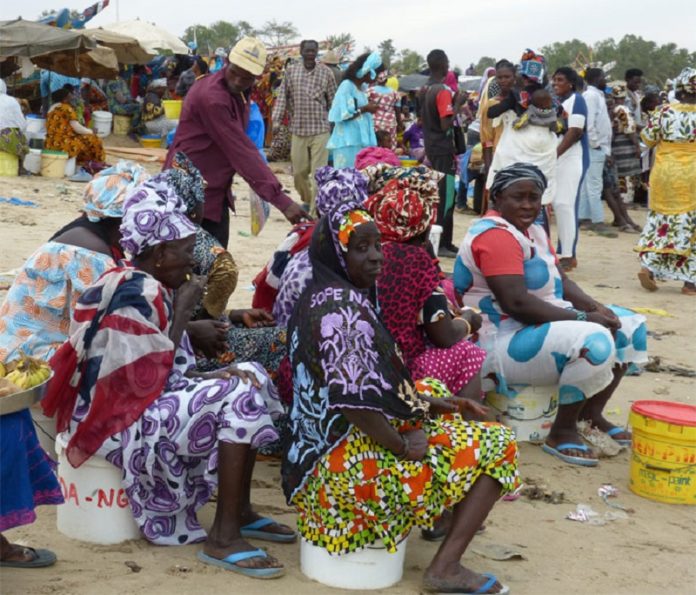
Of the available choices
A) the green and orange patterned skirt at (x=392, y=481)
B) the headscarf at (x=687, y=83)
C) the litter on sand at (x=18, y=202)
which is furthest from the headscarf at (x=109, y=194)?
the litter on sand at (x=18, y=202)

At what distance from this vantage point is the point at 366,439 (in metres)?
3.25

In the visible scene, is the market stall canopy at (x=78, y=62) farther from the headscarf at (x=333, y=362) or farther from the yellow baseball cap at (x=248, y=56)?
the headscarf at (x=333, y=362)

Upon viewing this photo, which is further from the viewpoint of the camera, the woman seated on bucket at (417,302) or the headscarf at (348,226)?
the woman seated on bucket at (417,302)

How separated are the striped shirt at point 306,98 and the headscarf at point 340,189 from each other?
7.44 m

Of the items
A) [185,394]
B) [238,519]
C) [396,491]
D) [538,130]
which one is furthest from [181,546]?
[538,130]

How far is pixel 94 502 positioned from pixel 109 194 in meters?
1.14

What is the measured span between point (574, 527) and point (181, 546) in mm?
1617

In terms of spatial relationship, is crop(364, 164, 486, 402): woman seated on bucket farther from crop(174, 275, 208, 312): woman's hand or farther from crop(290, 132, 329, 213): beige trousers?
crop(290, 132, 329, 213): beige trousers

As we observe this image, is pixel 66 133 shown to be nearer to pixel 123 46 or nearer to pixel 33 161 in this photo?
pixel 33 161

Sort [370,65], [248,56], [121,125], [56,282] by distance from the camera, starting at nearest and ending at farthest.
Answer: [56,282], [248,56], [370,65], [121,125]

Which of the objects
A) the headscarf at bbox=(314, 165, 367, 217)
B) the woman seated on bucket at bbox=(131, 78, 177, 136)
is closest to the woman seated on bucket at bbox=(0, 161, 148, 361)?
the headscarf at bbox=(314, 165, 367, 217)

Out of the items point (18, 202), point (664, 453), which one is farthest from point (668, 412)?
point (18, 202)

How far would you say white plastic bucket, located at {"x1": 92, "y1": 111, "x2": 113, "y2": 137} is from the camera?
58.0 feet

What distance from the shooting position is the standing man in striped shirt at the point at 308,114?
12.1 metres
